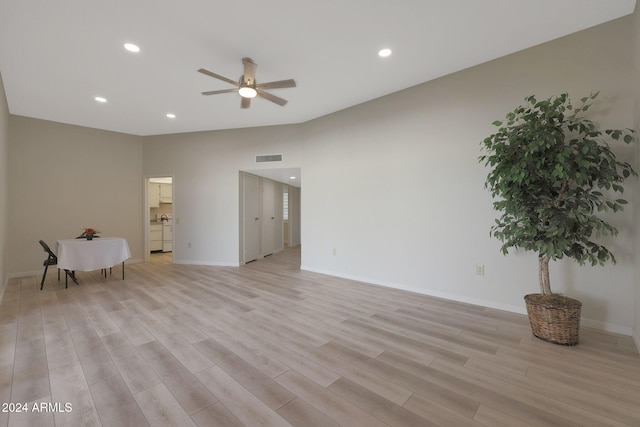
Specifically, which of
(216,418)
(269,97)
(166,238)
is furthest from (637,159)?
(166,238)

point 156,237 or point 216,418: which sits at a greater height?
point 156,237

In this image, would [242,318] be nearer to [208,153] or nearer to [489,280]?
[489,280]

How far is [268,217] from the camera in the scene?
7129 mm

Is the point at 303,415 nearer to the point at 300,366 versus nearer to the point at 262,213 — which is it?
the point at 300,366

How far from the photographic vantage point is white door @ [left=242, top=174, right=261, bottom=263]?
589 cm

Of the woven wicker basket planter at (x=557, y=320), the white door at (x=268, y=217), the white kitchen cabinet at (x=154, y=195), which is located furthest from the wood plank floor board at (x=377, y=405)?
the white kitchen cabinet at (x=154, y=195)

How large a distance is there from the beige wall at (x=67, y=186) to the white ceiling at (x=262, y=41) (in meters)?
1.26

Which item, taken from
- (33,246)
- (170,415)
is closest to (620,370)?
(170,415)

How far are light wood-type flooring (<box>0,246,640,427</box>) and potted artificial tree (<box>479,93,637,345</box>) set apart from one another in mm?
347

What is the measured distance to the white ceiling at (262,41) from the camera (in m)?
2.30

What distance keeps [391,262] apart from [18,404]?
3.84 m

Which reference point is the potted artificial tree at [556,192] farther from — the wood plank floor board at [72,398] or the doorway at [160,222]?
the doorway at [160,222]

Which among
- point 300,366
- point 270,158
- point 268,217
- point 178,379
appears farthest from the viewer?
point 268,217

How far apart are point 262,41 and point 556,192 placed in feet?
10.9
